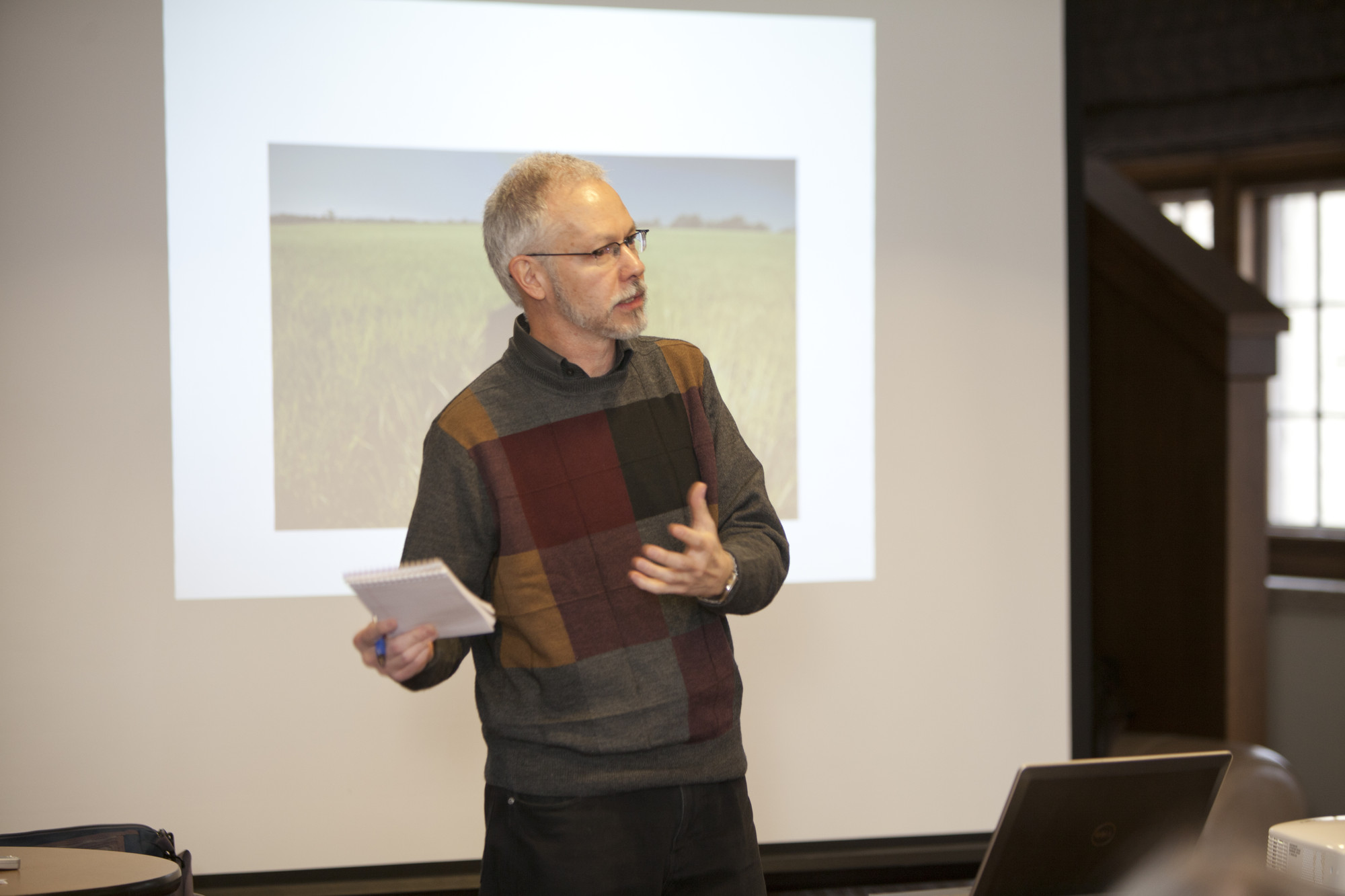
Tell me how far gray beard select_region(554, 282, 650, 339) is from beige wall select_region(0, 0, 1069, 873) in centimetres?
151

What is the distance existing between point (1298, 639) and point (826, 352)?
275 cm

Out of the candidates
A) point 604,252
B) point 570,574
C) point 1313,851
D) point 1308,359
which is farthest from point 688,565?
point 1308,359

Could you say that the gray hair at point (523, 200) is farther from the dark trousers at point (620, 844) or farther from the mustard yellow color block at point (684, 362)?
the dark trousers at point (620, 844)

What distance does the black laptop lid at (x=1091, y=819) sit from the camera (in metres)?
1.04

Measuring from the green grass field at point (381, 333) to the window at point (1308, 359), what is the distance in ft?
10.6

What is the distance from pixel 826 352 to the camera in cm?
281

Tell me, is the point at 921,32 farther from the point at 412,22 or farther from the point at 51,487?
the point at 51,487

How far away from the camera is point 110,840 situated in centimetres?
181

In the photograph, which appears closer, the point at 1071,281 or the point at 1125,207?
the point at 1071,281

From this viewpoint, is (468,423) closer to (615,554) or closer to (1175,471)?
(615,554)

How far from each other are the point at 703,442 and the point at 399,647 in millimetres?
493

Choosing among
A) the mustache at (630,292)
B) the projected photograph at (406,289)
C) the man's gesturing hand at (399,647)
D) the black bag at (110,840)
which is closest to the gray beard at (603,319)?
the mustache at (630,292)

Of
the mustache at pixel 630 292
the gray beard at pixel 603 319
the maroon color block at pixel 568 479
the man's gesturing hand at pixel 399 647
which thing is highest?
the mustache at pixel 630 292

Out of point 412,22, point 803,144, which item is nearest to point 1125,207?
point 803,144
